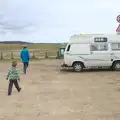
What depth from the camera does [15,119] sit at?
353 inches

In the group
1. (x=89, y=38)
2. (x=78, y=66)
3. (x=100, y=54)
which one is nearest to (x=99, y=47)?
(x=100, y=54)

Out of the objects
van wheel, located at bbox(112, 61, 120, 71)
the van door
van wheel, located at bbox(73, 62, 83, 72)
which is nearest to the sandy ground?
the van door

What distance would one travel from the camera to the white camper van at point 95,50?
2181 cm

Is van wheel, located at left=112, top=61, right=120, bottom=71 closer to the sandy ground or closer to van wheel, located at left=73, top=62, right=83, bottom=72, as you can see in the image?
van wheel, located at left=73, top=62, right=83, bottom=72

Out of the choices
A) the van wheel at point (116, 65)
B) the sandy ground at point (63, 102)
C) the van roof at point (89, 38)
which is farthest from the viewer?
the van wheel at point (116, 65)

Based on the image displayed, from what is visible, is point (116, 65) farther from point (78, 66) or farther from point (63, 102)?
point (63, 102)

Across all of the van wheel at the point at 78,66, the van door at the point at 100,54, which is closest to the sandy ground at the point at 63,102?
the van door at the point at 100,54

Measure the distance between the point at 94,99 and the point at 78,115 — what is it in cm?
249

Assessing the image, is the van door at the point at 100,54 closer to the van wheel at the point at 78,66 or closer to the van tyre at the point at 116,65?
the van tyre at the point at 116,65

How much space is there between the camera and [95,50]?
867 inches

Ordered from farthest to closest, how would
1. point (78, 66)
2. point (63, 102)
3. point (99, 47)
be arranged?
point (78, 66), point (99, 47), point (63, 102)

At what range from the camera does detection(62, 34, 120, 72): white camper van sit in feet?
71.6

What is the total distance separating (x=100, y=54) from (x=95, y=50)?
1.28 feet

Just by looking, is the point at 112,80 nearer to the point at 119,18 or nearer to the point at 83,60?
the point at 119,18
